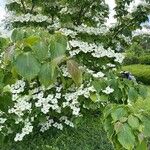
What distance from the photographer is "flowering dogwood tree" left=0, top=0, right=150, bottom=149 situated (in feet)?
4.45

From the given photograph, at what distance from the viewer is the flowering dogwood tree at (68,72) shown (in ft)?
4.45

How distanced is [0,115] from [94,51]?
126 cm

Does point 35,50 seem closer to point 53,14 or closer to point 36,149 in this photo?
point 36,149

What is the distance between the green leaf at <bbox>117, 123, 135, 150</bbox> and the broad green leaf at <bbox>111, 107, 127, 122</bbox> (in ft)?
0.10

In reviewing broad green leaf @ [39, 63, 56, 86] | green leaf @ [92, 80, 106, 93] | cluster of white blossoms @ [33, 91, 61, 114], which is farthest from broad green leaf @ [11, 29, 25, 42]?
cluster of white blossoms @ [33, 91, 61, 114]

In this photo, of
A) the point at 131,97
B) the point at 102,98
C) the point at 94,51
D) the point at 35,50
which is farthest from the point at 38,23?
the point at 35,50

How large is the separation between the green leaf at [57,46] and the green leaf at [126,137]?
303mm

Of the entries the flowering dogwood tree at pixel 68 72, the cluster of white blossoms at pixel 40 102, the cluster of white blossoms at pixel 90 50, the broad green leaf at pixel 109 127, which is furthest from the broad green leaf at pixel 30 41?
the cluster of white blossoms at pixel 90 50

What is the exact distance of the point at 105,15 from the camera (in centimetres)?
707

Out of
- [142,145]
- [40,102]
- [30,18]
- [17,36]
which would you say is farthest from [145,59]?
[142,145]

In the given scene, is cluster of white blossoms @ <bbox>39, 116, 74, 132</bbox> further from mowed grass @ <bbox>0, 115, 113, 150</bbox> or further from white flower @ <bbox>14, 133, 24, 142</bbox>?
white flower @ <bbox>14, 133, 24, 142</bbox>

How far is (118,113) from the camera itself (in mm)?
1316

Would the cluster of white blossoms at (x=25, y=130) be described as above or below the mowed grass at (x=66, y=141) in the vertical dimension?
above

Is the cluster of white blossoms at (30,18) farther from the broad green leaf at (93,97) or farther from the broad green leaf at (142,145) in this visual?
the broad green leaf at (142,145)
